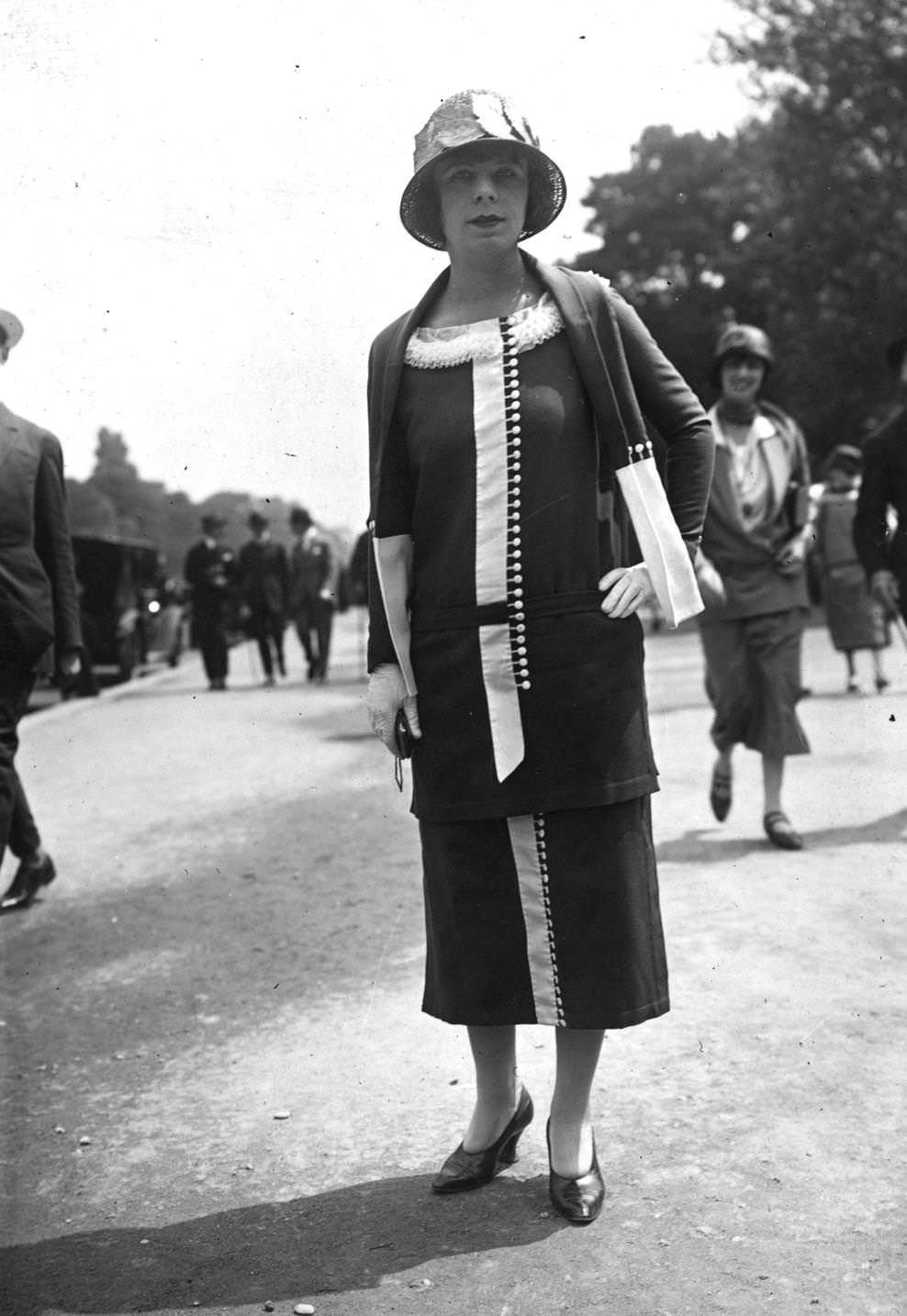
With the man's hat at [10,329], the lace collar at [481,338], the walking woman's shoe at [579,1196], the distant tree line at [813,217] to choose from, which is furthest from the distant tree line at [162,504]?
the distant tree line at [813,217]

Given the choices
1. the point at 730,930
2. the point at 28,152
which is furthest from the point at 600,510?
the point at 730,930

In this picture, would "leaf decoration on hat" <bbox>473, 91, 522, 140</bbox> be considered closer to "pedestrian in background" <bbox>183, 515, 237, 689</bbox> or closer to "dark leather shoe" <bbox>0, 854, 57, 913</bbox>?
"dark leather shoe" <bbox>0, 854, 57, 913</bbox>

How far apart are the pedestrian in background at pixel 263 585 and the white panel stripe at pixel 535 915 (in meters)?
13.8

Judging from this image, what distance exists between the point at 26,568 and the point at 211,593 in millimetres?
11814

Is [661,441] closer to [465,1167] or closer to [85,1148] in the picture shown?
[465,1167]

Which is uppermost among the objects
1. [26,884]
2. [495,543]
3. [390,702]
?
[495,543]

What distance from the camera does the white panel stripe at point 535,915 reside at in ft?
11.6

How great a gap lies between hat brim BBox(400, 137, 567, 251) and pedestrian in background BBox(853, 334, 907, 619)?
3.68 metres

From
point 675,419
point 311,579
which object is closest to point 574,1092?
point 675,419

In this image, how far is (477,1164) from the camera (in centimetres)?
366

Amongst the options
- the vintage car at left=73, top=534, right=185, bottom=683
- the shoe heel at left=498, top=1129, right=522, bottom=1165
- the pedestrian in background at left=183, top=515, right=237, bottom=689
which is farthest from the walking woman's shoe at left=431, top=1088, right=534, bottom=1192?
the vintage car at left=73, top=534, right=185, bottom=683

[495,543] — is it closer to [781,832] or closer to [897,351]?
[781,832]

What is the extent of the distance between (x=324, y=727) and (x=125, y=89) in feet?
27.3

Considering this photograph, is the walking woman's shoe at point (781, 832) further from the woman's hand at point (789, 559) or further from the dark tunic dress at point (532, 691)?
the dark tunic dress at point (532, 691)
